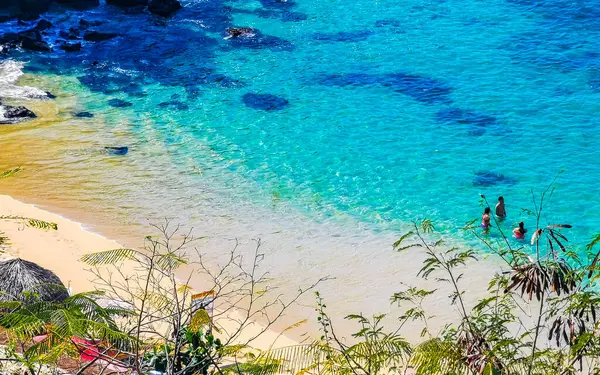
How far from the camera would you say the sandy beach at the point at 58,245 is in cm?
1505

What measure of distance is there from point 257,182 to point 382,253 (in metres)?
5.17

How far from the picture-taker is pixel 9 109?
23656 mm

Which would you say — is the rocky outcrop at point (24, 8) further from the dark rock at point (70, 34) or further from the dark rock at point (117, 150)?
the dark rock at point (117, 150)

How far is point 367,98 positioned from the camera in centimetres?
2520

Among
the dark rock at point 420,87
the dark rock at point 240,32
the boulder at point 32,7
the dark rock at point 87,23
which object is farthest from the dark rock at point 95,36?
the dark rock at point 420,87

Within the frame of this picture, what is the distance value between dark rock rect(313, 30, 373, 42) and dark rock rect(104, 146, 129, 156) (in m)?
11.7

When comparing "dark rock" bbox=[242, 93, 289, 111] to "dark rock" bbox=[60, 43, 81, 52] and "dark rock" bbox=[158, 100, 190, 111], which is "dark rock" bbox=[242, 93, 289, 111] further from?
"dark rock" bbox=[60, 43, 81, 52]

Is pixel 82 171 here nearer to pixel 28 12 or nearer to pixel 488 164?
pixel 488 164

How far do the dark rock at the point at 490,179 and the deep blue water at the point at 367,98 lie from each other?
56mm

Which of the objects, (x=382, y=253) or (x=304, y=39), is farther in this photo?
(x=304, y=39)

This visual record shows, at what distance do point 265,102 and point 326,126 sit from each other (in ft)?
9.75

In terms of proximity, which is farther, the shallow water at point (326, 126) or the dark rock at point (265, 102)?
the dark rock at point (265, 102)

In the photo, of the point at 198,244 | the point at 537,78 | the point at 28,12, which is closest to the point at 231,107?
the point at 198,244

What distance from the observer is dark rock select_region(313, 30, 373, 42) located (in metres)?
30.0
